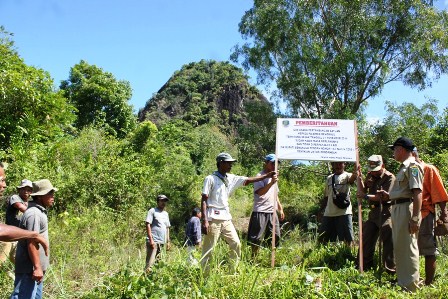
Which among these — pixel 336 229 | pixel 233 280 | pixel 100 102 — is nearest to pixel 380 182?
pixel 336 229

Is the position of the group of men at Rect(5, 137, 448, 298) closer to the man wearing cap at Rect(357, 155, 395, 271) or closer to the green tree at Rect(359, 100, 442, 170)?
the man wearing cap at Rect(357, 155, 395, 271)

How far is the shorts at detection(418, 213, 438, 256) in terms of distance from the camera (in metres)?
→ 4.85

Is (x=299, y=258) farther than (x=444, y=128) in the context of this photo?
No

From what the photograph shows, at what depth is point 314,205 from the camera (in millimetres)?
15023

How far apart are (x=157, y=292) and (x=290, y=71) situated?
1124cm

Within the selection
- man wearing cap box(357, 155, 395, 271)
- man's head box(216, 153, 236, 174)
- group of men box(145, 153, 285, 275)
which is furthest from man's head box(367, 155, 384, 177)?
man's head box(216, 153, 236, 174)

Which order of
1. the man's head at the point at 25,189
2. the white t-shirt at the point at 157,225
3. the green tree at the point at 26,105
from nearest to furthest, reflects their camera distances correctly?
the man's head at the point at 25,189 < the white t-shirt at the point at 157,225 < the green tree at the point at 26,105

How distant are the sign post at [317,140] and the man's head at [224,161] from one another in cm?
81

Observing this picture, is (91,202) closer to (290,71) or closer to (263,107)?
(263,107)

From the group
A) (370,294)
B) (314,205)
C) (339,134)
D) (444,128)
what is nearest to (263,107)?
(314,205)

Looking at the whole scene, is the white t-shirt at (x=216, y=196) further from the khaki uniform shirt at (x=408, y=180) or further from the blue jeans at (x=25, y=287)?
the blue jeans at (x=25, y=287)

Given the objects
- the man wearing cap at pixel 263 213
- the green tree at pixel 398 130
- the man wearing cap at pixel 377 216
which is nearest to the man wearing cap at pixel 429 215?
the man wearing cap at pixel 377 216

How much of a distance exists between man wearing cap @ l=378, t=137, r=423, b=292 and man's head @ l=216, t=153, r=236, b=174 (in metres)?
1.93

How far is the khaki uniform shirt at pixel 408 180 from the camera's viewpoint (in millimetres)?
4578
